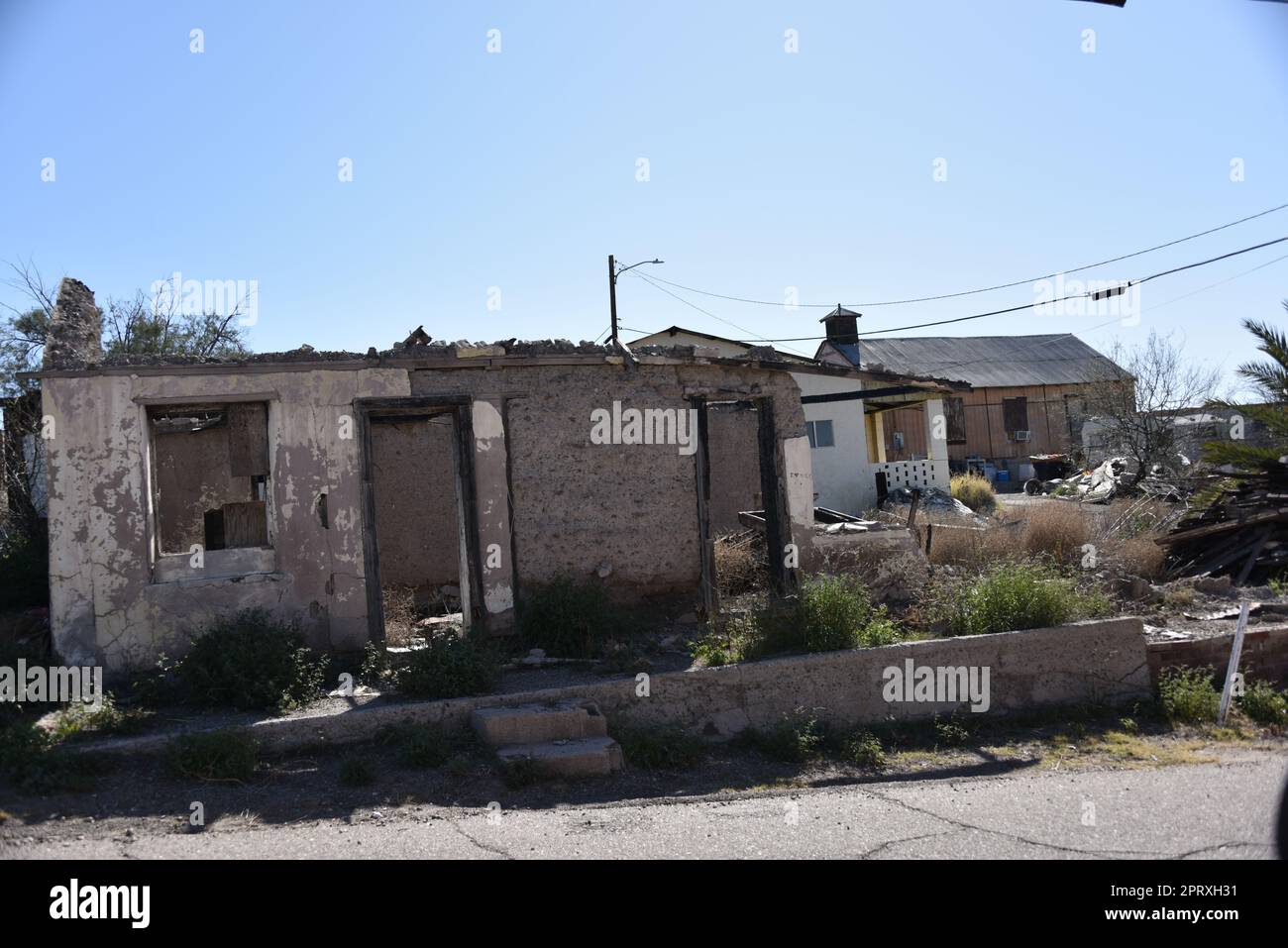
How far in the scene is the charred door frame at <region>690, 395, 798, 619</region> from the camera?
32.7ft

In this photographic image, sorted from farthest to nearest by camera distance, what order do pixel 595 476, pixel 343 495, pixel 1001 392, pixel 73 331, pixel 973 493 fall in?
pixel 1001 392 → pixel 973 493 → pixel 595 476 → pixel 343 495 → pixel 73 331

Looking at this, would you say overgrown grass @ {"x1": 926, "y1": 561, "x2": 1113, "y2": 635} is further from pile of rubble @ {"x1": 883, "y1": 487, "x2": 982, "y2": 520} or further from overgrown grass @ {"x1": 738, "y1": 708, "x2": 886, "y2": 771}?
pile of rubble @ {"x1": 883, "y1": 487, "x2": 982, "y2": 520}

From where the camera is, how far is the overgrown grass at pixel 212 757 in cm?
645

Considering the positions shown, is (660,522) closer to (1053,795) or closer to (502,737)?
(502,737)

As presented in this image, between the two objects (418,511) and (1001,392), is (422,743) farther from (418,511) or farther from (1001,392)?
(1001,392)

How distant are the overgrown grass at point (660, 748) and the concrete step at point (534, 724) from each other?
0.71ft

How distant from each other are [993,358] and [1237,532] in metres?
26.9

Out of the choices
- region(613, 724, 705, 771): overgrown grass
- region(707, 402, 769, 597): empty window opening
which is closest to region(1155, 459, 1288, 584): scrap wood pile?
region(707, 402, 769, 597): empty window opening

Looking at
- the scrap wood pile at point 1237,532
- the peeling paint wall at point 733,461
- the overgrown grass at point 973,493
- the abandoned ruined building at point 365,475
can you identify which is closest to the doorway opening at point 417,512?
the abandoned ruined building at point 365,475

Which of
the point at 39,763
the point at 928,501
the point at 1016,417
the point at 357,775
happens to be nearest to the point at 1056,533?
the point at 928,501

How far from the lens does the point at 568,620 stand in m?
9.02
